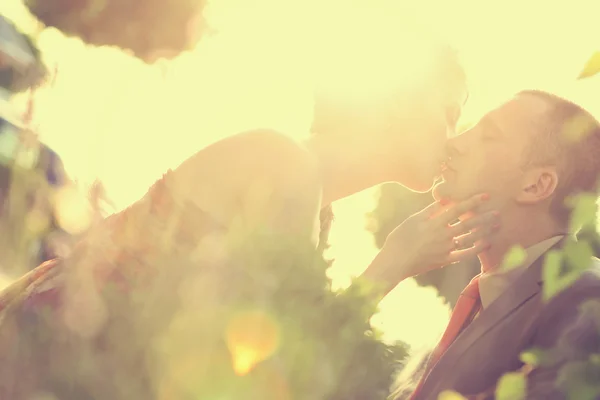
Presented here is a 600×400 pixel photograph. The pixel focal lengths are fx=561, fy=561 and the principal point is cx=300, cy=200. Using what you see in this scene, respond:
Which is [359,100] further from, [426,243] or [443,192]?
[426,243]

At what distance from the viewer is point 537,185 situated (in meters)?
2.35

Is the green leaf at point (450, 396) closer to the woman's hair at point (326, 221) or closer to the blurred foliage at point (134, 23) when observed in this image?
the woman's hair at point (326, 221)

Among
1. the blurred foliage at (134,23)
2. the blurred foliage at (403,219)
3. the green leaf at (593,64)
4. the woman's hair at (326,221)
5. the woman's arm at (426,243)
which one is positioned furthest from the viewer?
the blurred foliage at (403,219)

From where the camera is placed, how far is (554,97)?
7.88 ft

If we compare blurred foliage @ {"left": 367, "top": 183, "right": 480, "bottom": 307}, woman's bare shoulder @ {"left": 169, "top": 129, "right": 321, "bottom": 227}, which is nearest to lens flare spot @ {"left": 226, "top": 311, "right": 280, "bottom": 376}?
woman's bare shoulder @ {"left": 169, "top": 129, "right": 321, "bottom": 227}

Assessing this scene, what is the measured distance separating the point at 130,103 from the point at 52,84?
0.41 metres

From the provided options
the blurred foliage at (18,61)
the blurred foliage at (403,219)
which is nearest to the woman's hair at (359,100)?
the blurred foliage at (18,61)

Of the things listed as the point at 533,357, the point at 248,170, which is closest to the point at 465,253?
the point at 533,357

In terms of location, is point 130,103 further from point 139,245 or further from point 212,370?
point 212,370

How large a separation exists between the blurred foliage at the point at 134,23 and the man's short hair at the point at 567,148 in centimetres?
177

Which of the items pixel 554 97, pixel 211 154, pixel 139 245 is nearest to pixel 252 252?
pixel 139 245

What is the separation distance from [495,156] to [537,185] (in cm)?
21

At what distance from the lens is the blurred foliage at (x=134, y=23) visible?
9.86 feet

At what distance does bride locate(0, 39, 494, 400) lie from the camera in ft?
4.50
